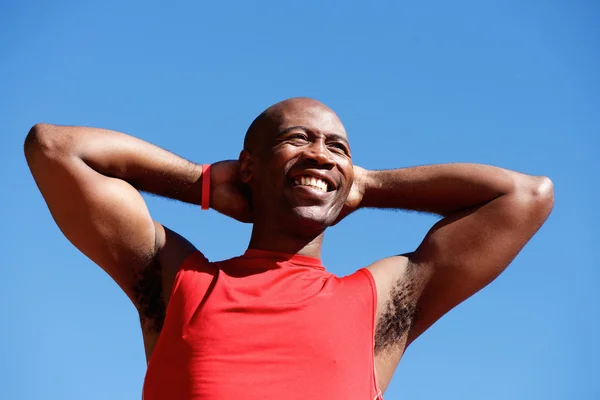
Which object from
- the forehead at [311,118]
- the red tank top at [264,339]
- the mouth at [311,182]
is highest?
the forehead at [311,118]

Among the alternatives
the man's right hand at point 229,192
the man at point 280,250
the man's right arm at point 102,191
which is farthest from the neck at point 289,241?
the man's right arm at point 102,191

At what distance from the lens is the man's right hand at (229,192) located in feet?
15.6

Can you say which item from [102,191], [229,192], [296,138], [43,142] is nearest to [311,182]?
[296,138]

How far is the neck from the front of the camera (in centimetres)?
462

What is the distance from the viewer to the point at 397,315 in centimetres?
446

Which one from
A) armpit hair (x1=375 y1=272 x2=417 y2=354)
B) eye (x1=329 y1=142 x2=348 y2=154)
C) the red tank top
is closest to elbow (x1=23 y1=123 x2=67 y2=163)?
the red tank top

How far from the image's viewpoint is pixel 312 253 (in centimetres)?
466

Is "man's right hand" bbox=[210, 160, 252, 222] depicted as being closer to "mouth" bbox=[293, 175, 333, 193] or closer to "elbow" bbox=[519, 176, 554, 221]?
"mouth" bbox=[293, 175, 333, 193]

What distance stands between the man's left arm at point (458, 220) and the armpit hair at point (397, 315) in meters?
0.02

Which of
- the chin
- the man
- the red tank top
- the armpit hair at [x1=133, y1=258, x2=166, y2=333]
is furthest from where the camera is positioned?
the chin

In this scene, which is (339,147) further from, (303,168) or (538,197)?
(538,197)

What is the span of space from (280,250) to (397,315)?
2.65 feet

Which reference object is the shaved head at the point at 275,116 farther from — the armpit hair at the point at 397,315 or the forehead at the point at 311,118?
the armpit hair at the point at 397,315

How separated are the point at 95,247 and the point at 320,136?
1.51 m
